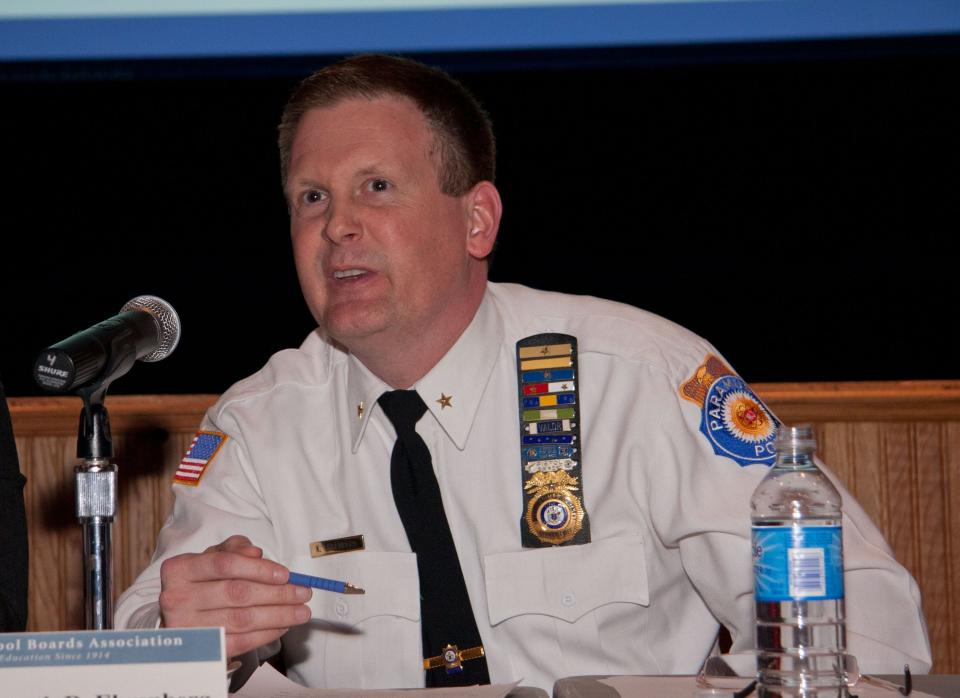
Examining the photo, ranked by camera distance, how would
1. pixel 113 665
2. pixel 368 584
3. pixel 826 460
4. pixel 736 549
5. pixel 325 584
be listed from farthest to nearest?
pixel 826 460 < pixel 368 584 < pixel 736 549 < pixel 325 584 < pixel 113 665

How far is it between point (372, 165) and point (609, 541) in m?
0.64

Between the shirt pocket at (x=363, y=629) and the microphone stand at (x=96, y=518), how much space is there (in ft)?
1.53

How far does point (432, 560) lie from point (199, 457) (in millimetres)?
413

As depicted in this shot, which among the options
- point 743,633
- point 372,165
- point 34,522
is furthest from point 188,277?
point 743,633

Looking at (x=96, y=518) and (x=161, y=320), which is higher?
(x=161, y=320)

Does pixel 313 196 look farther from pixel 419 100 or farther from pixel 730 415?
pixel 730 415

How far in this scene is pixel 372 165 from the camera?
1604mm

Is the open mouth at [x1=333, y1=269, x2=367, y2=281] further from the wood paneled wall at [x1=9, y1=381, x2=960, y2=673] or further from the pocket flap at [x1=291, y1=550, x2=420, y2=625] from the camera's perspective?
the wood paneled wall at [x1=9, y1=381, x2=960, y2=673]

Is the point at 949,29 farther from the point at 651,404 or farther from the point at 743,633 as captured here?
the point at 743,633

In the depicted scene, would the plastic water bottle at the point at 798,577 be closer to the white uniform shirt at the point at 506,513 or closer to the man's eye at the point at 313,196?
the white uniform shirt at the point at 506,513

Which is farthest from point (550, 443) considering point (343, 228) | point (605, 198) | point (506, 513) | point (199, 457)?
point (605, 198)

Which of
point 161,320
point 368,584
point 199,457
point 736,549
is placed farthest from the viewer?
point 199,457

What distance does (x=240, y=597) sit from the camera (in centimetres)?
113

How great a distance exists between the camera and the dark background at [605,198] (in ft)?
10.4
